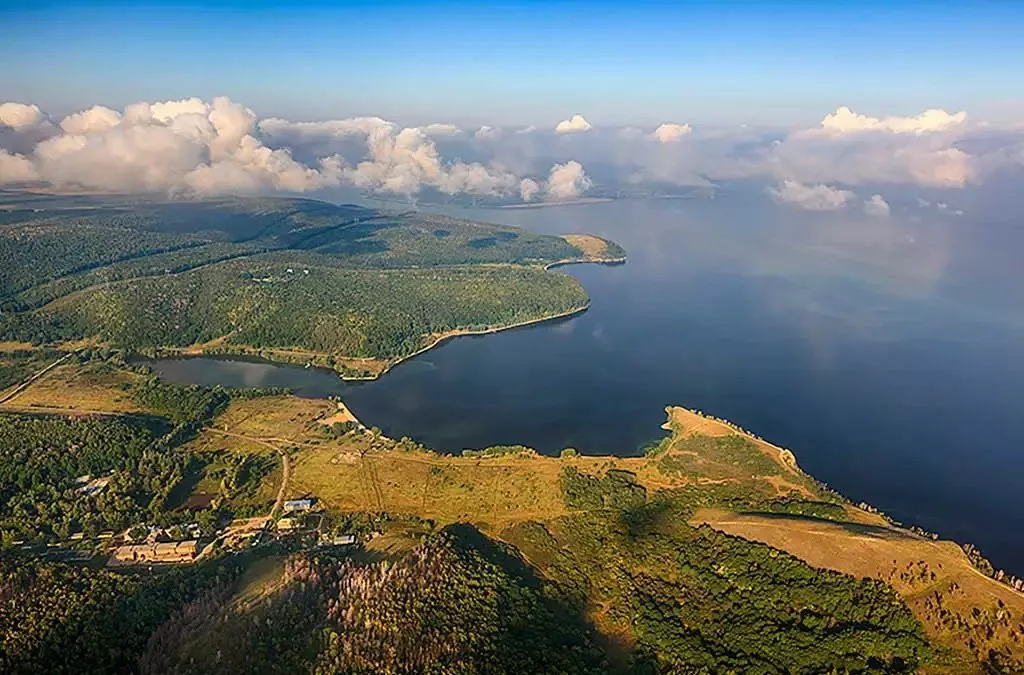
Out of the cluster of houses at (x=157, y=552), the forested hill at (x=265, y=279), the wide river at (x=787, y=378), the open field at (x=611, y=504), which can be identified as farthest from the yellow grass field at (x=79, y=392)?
the cluster of houses at (x=157, y=552)

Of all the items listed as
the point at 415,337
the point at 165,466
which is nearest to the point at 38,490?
the point at 165,466

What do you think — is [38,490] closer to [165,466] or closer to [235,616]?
[165,466]

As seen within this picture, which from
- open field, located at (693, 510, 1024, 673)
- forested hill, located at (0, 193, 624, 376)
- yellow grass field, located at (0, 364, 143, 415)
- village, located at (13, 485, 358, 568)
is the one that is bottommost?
village, located at (13, 485, 358, 568)

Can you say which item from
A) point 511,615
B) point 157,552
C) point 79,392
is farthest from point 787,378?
point 79,392

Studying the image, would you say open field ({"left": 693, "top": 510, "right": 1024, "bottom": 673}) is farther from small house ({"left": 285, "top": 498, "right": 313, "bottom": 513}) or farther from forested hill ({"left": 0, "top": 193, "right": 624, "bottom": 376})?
forested hill ({"left": 0, "top": 193, "right": 624, "bottom": 376})

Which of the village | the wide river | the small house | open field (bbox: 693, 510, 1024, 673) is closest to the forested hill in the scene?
the wide river

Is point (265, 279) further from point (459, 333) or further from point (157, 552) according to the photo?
point (157, 552)

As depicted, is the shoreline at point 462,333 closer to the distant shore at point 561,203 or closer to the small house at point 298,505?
the small house at point 298,505
